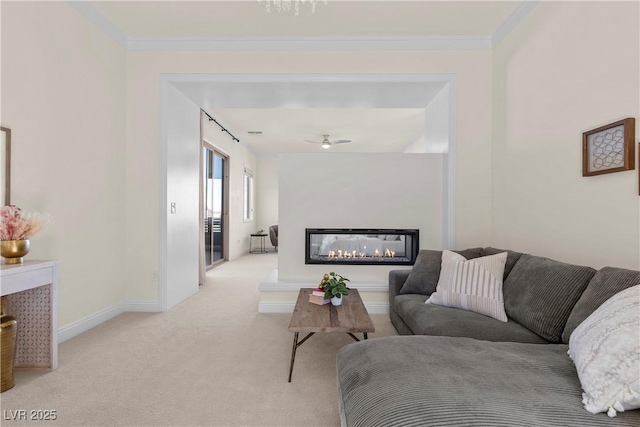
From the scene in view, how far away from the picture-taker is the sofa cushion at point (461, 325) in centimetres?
189

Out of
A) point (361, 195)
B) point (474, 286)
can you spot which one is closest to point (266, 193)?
point (361, 195)

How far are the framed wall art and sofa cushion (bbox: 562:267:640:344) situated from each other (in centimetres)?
69

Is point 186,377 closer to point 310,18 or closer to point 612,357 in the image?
point 612,357

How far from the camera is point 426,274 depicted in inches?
Result: 110

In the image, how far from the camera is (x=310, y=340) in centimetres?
269

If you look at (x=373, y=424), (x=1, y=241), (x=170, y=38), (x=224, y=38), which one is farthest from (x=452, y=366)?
(x=170, y=38)

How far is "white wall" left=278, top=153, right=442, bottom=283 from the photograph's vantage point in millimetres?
3732

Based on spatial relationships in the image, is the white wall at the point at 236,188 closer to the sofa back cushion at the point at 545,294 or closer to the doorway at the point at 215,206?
the doorway at the point at 215,206

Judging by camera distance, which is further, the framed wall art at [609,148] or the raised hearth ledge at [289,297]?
the raised hearth ledge at [289,297]

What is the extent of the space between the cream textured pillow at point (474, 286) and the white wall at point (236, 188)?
16.6 feet

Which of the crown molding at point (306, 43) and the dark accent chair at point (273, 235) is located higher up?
the crown molding at point (306, 43)

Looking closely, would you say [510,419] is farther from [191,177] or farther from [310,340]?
[191,177]

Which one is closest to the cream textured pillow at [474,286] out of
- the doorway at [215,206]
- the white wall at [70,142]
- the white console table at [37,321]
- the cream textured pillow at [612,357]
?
the cream textured pillow at [612,357]

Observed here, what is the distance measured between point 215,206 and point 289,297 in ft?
12.5
